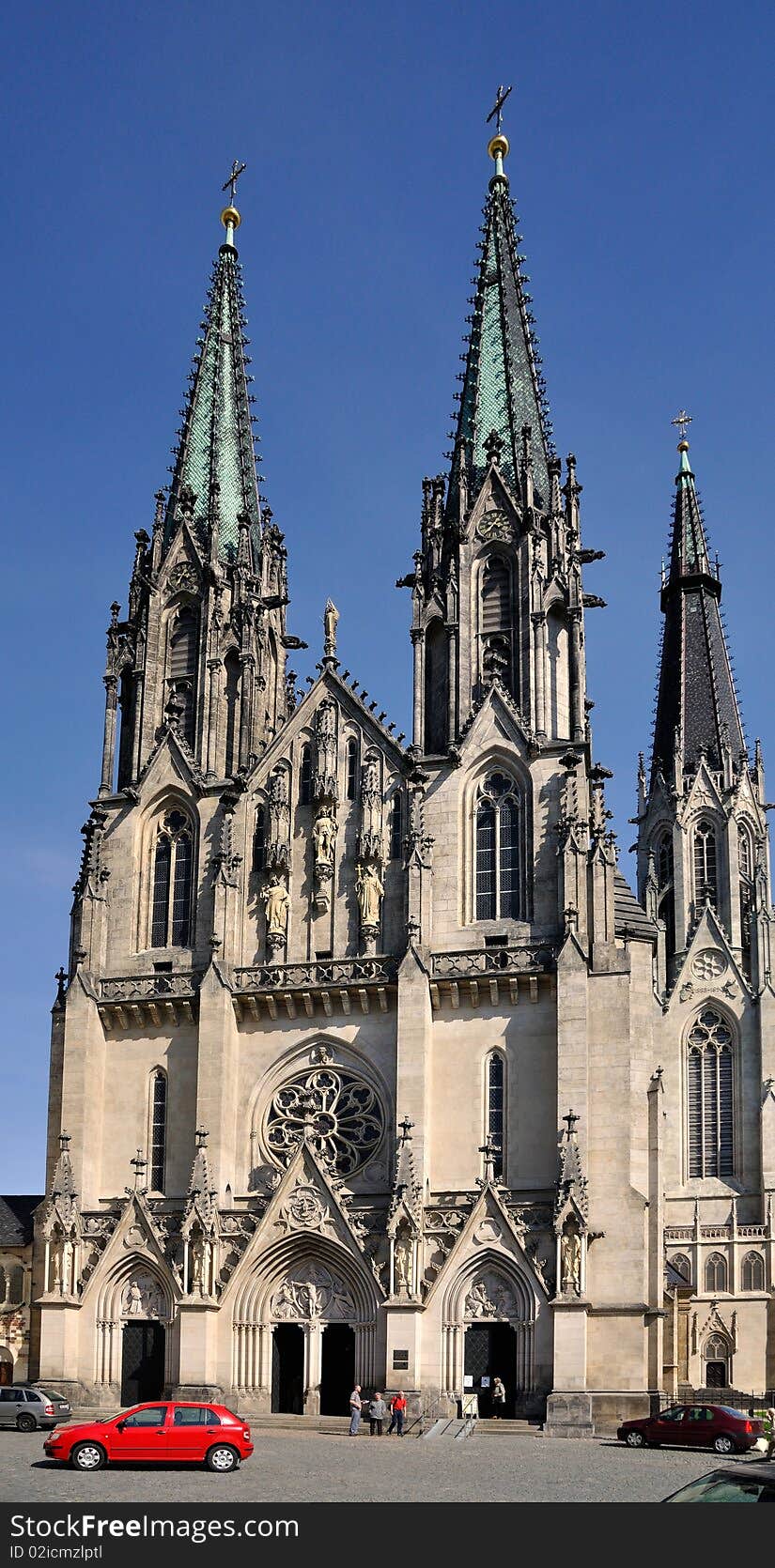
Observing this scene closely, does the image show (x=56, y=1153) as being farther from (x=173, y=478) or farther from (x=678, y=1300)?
(x=678, y=1300)

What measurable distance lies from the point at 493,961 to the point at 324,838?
5823 millimetres

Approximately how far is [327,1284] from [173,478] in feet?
81.7

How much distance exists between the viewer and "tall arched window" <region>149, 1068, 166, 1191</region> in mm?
46594

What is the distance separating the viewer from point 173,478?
2185 inches

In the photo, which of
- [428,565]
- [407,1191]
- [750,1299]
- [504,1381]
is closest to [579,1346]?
[504,1381]

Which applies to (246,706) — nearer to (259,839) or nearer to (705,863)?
(259,839)

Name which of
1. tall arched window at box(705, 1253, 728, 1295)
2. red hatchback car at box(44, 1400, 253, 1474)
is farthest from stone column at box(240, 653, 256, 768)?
tall arched window at box(705, 1253, 728, 1295)

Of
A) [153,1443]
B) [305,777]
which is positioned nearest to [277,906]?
[305,777]

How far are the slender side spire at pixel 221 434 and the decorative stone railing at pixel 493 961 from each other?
15385 millimetres

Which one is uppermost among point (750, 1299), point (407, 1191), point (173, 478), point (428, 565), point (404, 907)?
point (173, 478)

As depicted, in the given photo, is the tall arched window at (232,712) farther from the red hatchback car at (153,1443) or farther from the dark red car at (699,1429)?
the red hatchback car at (153,1443)

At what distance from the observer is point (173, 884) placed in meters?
49.3

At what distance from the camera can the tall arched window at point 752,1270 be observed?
243 ft

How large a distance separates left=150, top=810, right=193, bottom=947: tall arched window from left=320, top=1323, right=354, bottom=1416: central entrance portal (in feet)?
36.1
